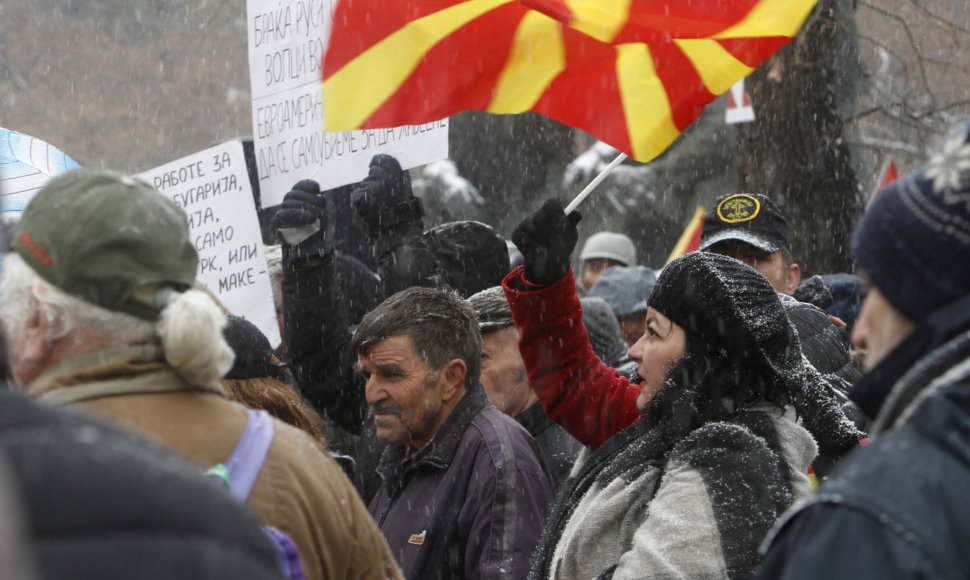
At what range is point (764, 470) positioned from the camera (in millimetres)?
2377

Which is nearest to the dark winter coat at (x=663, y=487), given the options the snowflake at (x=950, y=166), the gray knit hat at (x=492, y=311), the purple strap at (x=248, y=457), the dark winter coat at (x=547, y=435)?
the dark winter coat at (x=547, y=435)

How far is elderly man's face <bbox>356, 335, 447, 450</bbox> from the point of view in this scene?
321 centimetres

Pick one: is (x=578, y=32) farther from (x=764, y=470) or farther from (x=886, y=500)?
(x=886, y=500)

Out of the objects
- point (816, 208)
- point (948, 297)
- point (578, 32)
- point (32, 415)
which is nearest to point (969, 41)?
point (816, 208)

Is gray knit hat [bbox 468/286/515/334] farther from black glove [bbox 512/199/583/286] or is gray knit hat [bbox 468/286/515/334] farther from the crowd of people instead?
black glove [bbox 512/199/583/286]

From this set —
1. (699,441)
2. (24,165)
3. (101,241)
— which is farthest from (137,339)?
(24,165)

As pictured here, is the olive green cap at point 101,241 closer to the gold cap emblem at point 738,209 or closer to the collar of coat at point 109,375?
the collar of coat at point 109,375

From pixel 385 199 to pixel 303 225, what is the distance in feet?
1.18

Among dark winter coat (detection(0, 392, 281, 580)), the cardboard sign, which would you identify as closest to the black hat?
dark winter coat (detection(0, 392, 281, 580))

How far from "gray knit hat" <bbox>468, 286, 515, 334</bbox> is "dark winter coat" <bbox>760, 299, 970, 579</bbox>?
2.31 meters

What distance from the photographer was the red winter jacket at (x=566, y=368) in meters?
3.08

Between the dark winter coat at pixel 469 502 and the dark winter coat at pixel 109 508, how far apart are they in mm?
1926

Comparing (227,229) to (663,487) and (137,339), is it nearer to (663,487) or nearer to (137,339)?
(663,487)

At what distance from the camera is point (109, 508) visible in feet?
3.04
